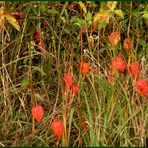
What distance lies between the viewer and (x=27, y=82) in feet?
8.09

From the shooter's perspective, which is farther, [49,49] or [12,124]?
[49,49]

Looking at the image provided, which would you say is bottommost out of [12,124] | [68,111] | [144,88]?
[12,124]

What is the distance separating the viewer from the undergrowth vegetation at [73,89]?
6.99 feet

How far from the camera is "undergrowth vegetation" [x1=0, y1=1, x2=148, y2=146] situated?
2131mm

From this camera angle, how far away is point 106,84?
2.41 metres

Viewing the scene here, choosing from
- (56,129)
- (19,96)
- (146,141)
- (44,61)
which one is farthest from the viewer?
(44,61)

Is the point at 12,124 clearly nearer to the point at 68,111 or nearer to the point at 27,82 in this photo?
the point at 27,82

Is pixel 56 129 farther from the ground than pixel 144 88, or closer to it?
closer to it

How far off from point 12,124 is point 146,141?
2.40ft

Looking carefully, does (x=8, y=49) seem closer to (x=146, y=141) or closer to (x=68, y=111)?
(x=68, y=111)

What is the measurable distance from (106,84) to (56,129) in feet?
1.69

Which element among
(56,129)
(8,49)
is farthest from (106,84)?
(8,49)

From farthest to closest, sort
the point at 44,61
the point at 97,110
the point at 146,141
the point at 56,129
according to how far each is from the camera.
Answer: the point at 44,61, the point at 97,110, the point at 146,141, the point at 56,129

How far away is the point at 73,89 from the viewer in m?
2.20
